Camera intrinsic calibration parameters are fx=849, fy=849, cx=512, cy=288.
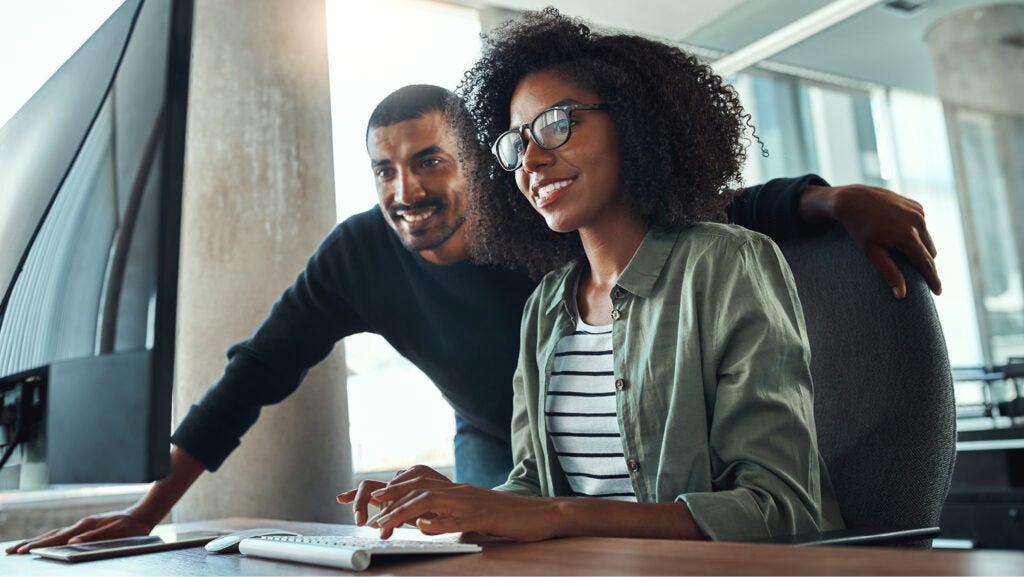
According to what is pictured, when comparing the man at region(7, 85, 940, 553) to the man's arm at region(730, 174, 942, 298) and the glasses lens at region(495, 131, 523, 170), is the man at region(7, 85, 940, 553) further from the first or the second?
the man's arm at region(730, 174, 942, 298)

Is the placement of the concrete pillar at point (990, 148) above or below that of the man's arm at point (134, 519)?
above

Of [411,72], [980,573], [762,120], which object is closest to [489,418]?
[980,573]

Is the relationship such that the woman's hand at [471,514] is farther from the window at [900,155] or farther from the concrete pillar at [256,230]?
the window at [900,155]

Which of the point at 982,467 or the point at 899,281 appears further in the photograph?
the point at 982,467

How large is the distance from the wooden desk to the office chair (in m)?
0.53

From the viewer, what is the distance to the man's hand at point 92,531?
1.34m

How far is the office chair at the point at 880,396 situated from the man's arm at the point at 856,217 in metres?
0.02

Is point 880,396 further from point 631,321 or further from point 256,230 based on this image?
point 256,230

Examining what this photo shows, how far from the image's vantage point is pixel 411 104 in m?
2.13

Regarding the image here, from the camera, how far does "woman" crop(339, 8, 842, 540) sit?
0.96 meters

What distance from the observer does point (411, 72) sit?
3336mm

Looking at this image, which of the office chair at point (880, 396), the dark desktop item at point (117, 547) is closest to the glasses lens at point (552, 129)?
the office chair at point (880, 396)

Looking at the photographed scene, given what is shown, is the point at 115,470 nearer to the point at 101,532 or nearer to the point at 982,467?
the point at 101,532

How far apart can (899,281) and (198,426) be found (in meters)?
1.40
